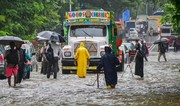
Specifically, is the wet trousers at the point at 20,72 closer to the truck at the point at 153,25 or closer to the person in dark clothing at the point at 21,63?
the person in dark clothing at the point at 21,63

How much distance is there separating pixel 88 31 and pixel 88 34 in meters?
0.22

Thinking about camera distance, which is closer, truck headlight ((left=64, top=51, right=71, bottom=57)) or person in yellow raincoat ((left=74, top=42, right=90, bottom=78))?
person in yellow raincoat ((left=74, top=42, right=90, bottom=78))

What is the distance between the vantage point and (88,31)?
1058 inches

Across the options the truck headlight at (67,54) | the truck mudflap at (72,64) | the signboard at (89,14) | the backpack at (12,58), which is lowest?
the truck mudflap at (72,64)

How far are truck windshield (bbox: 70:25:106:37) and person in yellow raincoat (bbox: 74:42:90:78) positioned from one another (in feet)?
10.8

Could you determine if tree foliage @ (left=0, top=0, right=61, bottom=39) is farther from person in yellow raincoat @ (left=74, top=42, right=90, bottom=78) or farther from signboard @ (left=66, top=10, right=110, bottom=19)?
person in yellow raincoat @ (left=74, top=42, right=90, bottom=78)

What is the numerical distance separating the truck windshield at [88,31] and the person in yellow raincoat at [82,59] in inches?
129

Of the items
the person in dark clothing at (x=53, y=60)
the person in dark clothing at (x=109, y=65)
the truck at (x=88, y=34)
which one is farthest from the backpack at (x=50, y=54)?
the person in dark clothing at (x=109, y=65)

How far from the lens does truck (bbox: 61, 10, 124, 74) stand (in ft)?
85.3

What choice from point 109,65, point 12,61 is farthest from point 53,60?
point 109,65

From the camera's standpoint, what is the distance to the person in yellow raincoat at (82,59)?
76.4ft

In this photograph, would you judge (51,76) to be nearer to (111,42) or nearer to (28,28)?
(111,42)

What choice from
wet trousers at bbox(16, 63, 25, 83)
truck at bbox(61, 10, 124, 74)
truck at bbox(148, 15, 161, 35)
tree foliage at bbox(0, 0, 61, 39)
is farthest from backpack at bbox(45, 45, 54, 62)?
truck at bbox(148, 15, 161, 35)

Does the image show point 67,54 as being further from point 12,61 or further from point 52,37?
point 12,61
